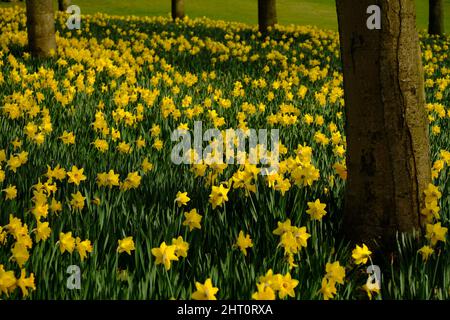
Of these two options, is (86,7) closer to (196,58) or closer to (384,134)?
(196,58)

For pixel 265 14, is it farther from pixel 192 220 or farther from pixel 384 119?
pixel 192 220

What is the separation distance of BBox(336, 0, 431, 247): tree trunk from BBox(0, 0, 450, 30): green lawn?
2607 cm

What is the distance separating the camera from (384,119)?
349 cm

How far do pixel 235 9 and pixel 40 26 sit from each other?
23.9 m

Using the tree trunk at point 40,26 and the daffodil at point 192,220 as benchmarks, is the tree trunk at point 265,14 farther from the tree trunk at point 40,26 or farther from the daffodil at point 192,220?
the daffodil at point 192,220

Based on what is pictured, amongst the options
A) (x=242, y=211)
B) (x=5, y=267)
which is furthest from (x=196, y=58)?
(x=5, y=267)

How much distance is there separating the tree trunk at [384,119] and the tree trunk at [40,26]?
810 centimetres

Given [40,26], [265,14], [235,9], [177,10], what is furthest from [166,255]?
[235,9]

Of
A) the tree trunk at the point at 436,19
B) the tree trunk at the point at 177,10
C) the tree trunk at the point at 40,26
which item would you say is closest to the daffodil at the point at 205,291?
the tree trunk at the point at 40,26

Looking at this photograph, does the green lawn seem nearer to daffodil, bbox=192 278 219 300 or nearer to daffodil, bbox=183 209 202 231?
daffodil, bbox=183 209 202 231

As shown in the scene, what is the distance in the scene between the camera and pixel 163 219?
360cm

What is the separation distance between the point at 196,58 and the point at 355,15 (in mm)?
9062

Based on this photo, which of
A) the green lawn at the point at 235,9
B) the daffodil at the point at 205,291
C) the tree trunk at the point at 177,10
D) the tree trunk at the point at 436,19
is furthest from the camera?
the green lawn at the point at 235,9

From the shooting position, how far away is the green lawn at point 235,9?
30.8m
